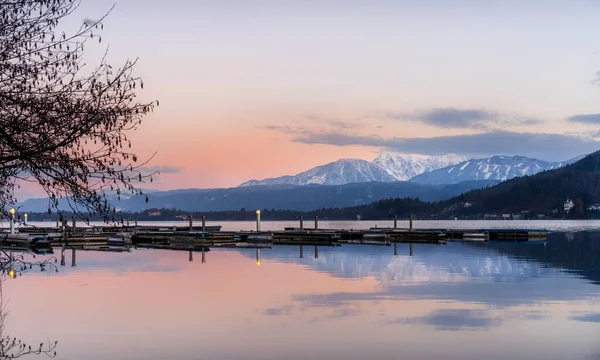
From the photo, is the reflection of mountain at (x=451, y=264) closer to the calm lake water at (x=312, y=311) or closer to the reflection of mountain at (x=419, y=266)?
the reflection of mountain at (x=419, y=266)

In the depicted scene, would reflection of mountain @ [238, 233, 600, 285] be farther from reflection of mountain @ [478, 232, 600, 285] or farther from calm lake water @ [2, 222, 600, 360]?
calm lake water @ [2, 222, 600, 360]

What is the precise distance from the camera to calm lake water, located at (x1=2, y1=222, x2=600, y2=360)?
2156 cm

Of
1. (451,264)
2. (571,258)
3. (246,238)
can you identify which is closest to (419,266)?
(451,264)

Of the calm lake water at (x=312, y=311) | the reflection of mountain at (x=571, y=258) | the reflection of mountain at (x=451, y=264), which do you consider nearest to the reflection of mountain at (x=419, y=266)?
the reflection of mountain at (x=451, y=264)

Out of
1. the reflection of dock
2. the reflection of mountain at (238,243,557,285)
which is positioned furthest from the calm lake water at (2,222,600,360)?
the reflection of dock

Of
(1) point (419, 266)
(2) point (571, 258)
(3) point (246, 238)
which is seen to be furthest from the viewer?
(3) point (246, 238)

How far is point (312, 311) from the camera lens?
29.5m

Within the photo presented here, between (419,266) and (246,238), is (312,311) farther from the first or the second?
(246,238)

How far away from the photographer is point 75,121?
36.3 ft

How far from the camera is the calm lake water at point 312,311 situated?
21562mm

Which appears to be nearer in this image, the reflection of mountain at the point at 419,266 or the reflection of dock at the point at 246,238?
the reflection of mountain at the point at 419,266

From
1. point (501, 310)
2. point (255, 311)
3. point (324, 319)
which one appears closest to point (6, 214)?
point (324, 319)

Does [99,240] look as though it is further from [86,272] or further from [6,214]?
[6,214]

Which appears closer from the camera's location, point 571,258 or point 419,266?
point 419,266
